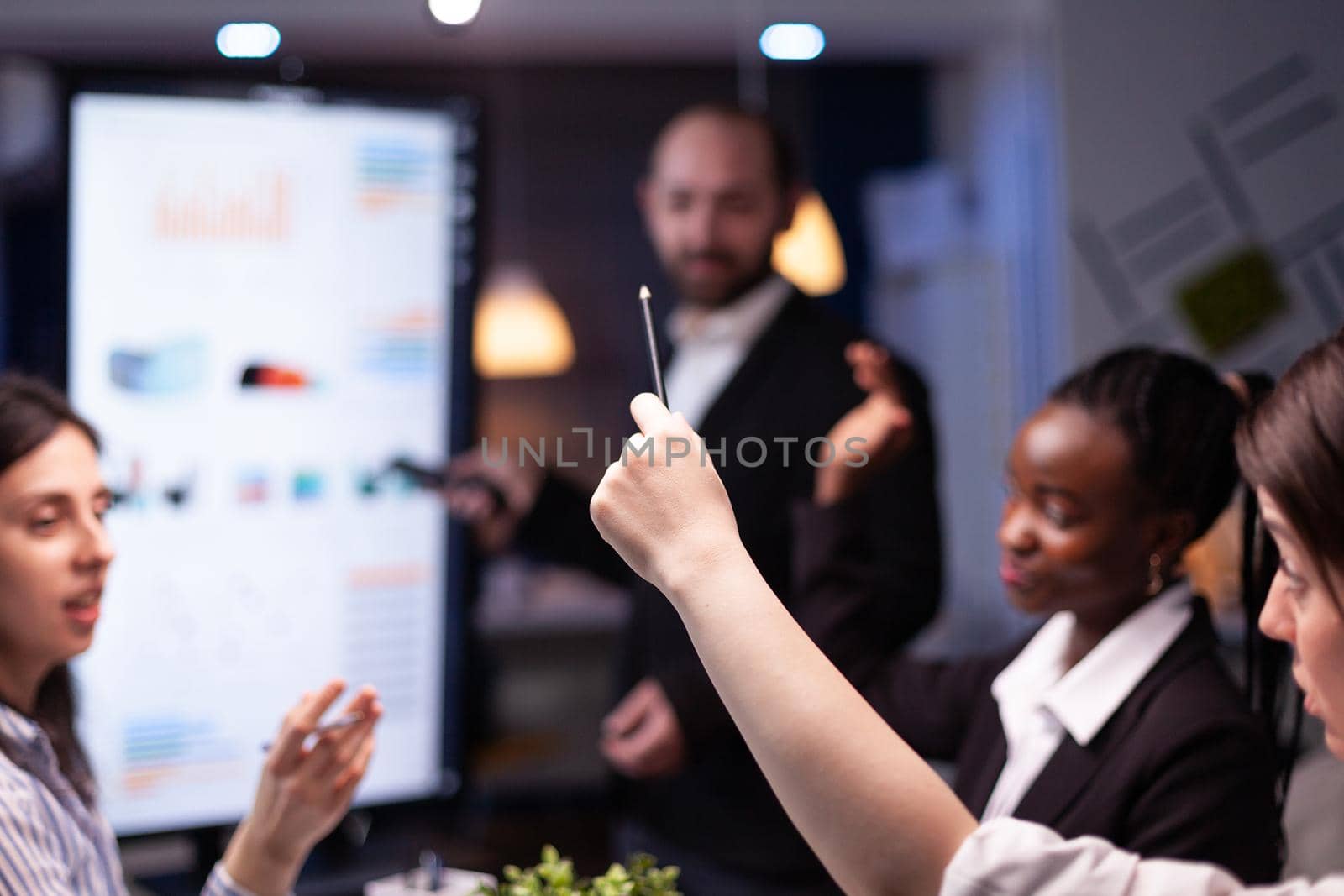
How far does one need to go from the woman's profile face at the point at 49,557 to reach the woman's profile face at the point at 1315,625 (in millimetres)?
1010

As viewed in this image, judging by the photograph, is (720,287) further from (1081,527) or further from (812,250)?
(812,250)

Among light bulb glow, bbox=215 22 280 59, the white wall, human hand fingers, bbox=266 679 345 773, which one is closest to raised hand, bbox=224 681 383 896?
human hand fingers, bbox=266 679 345 773

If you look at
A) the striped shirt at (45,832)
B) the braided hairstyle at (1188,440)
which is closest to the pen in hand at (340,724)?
the striped shirt at (45,832)

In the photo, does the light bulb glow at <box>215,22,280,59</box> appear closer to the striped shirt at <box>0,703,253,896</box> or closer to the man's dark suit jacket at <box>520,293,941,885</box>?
the man's dark suit jacket at <box>520,293,941,885</box>

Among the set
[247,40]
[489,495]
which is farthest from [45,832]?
[247,40]

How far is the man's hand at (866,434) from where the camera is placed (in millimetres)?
1246

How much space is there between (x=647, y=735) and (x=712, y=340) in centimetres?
48

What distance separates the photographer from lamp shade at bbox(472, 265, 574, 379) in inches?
96.7

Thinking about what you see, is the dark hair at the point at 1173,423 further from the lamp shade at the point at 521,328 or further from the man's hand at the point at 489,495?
the lamp shade at the point at 521,328

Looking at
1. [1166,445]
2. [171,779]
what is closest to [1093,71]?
[1166,445]

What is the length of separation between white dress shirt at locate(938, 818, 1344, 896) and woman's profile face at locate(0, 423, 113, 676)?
82 centimetres

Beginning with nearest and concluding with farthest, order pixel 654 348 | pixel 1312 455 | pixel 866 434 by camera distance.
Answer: pixel 1312 455, pixel 654 348, pixel 866 434

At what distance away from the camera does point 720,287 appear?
57.0 inches

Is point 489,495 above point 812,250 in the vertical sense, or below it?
below
